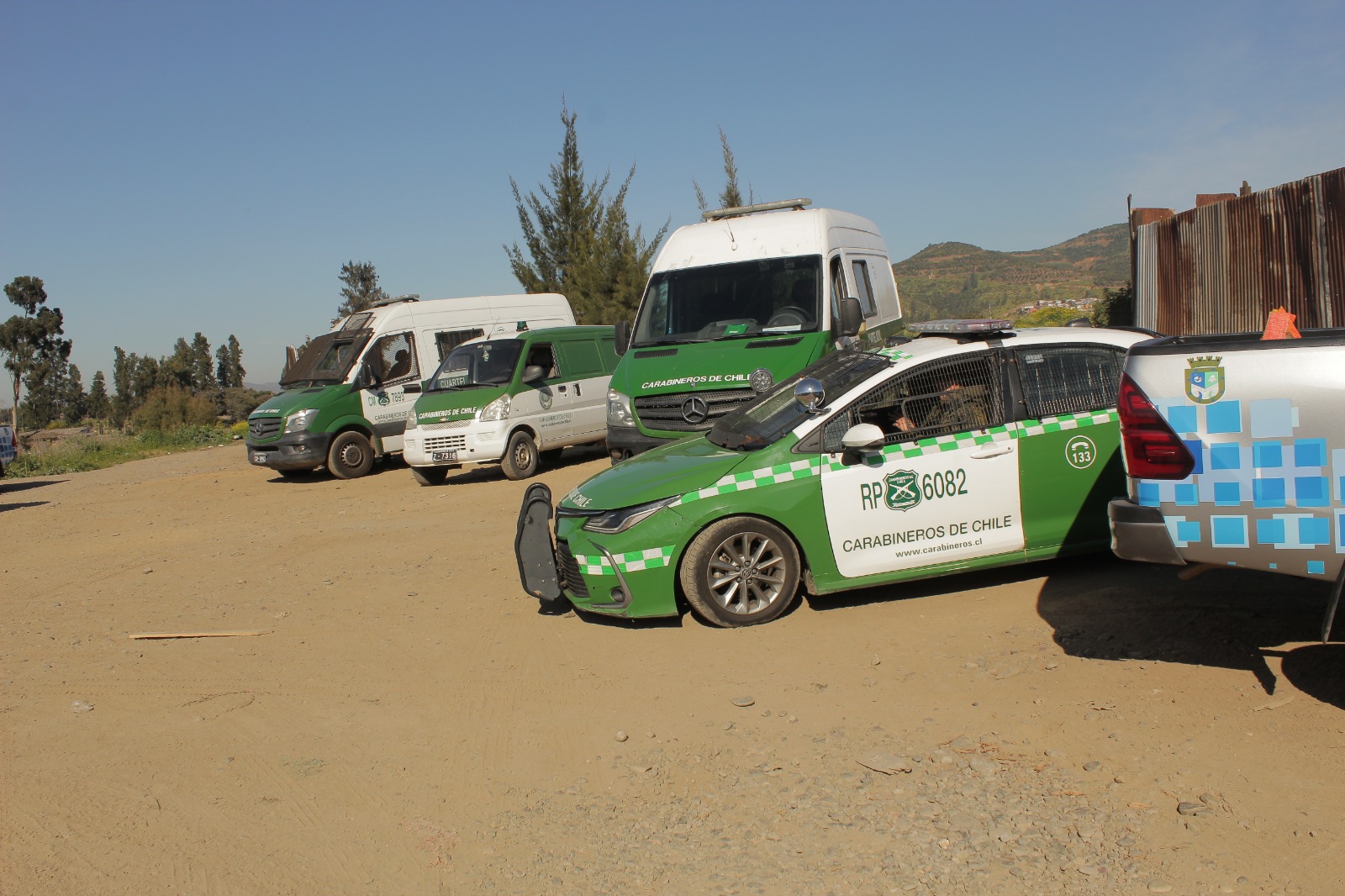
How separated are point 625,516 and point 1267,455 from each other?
11.0 ft

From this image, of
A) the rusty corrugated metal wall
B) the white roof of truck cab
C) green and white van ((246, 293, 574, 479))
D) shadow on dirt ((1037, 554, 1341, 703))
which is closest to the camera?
shadow on dirt ((1037, 554, 1341, 703))

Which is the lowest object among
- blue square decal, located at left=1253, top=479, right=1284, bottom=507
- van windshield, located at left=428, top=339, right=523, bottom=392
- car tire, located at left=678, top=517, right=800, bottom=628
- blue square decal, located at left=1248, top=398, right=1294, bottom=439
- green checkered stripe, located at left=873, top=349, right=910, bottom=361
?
car tire, located at left=678, top=517, right=800, bottom=628

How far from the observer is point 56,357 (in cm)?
5219

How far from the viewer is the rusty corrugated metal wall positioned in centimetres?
869

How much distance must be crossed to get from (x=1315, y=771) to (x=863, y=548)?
269cm

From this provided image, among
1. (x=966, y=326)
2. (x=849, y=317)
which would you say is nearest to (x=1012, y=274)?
(x=849, y=317)

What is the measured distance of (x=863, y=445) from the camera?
234 inches

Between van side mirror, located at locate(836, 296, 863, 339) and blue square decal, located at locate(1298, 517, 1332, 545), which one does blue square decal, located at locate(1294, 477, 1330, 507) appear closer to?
blue square decal, located at locate(1298, 517, 1332, 545)

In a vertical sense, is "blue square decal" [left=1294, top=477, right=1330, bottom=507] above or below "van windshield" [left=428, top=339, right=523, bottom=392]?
below

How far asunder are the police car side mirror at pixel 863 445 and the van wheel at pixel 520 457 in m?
8.23

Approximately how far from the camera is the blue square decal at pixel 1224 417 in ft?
13.8

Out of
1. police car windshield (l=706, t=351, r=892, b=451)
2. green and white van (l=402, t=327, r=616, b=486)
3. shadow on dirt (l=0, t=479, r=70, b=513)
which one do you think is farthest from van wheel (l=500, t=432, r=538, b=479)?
shadow on dirt (l=0, t=479, r=70, b=513)

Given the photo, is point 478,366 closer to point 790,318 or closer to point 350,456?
point 350,456

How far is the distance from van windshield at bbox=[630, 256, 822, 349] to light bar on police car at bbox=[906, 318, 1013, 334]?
8.52 feet
